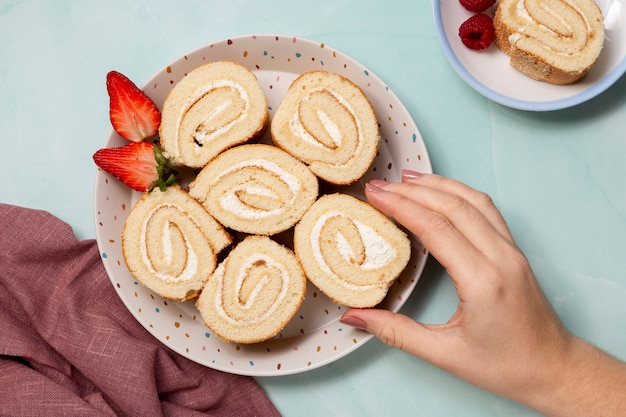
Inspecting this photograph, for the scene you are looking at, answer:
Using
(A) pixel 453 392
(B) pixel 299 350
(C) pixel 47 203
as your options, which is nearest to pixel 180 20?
(C) pixel 47 203

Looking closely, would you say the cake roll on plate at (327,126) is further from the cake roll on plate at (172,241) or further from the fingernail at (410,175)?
the cake roll on plate at (172,241)

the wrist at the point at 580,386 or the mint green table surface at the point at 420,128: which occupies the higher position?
the mint green table surface at the point at 420,128

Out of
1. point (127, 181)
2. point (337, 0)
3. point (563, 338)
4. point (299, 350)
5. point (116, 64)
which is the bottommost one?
point (299, 350)

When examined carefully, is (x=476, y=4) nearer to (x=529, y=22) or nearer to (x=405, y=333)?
(x=529, y=22)

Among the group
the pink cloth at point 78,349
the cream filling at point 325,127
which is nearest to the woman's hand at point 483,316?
the cream filling at point 325,127

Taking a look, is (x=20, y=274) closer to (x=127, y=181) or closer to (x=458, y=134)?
(x=127, y=181)

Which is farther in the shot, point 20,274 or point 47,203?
point 47,203
